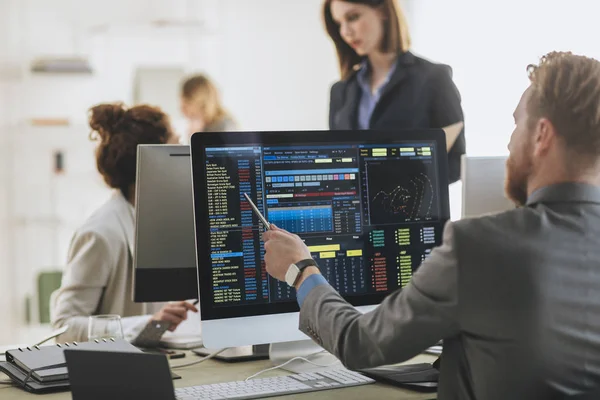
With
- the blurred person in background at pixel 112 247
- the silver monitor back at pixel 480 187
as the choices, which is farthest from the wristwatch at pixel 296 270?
the silver monitor back at pixel 480 187

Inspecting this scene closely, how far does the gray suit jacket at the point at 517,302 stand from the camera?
3.89 feet

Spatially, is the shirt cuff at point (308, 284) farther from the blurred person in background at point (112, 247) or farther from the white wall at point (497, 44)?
the white wall at point (497, 44)

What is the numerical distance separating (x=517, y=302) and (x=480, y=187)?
0.93 m

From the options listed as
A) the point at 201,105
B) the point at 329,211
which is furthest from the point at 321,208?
the point at 201,105

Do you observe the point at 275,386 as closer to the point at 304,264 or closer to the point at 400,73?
the point at 304,264

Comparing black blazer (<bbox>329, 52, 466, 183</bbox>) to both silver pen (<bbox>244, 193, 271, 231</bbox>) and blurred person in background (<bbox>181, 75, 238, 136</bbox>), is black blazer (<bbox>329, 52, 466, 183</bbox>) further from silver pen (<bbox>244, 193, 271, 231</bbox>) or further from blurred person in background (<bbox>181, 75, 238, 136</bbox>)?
silver pen (<bbox>244, 193, 271, 231</bbox>)

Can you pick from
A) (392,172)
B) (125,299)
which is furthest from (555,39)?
(125,299)

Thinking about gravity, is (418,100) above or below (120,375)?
above

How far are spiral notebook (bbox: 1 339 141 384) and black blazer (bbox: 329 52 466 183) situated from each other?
179 centimetres

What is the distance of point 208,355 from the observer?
182cm

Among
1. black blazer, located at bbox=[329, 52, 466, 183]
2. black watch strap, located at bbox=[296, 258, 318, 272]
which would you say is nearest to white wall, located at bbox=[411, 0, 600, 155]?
black blazer, located at bbox=[329, 52, 466, 183]

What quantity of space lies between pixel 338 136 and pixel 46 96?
3079 millimetres

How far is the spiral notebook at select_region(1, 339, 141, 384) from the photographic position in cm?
150

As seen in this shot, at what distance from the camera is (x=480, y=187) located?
6.84 ft
